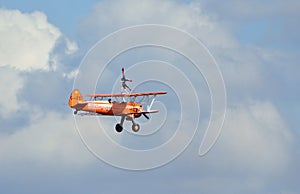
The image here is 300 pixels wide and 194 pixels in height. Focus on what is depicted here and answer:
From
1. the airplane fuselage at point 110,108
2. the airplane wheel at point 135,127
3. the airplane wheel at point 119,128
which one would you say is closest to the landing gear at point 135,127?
the airplane wheel at point 135,127

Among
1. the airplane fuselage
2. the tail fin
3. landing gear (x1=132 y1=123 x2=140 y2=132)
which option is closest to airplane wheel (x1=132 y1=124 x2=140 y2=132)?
landing gear (x1=132 y1=123 x2=140 y2=132)

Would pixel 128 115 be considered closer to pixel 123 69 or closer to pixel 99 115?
pixel 99 115

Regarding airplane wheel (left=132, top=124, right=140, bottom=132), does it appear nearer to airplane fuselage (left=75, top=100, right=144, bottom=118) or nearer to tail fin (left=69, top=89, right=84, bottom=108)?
airplane fuselage (left=75, top=100, right=144, bottom=118)

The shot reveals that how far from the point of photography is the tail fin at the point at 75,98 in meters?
172

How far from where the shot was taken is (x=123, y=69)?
156500 mm

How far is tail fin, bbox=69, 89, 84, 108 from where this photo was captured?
172375mm

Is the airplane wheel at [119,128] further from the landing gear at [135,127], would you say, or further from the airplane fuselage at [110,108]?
the airplane fuselage at [110,108]

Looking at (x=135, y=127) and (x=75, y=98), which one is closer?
(x=135, y=127)

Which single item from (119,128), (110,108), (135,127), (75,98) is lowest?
(135,127)

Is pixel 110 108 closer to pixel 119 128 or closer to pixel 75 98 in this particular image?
pixel 119 128

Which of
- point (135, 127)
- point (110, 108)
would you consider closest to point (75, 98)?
point (110, 108)

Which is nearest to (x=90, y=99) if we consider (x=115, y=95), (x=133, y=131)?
(x=115, y=95)

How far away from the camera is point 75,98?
17350cm

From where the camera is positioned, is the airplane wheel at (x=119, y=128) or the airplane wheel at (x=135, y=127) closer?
the airplane wheel at (x=119, y=128)
